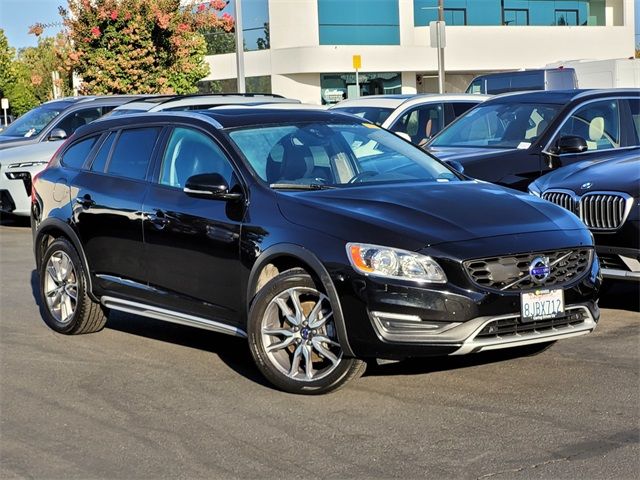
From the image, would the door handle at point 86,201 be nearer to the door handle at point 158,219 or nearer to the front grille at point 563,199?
the door handle at point 158,219

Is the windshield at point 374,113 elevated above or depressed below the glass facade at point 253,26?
below

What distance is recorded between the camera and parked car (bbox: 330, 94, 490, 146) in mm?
14758

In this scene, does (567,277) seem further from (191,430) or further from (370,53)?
(370,53)

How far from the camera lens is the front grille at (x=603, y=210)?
26.6ft

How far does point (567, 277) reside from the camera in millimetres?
6219

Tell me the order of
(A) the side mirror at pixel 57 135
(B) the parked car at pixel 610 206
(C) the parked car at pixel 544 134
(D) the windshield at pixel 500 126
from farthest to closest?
(A) the side mirror at pixel 57 135 → (D) the windshield at pixel 500 126 → (C) the parked car at pixel 544 134 → (B) the parked car at pixel 610 206

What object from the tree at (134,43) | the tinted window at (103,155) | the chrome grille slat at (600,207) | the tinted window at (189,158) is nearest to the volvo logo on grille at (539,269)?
the tinted window at (189,158)

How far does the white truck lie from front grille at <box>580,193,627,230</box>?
21.8 m

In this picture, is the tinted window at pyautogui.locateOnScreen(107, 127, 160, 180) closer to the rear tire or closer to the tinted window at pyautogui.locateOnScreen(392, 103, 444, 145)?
the rear tire

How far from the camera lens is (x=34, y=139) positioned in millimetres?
16797

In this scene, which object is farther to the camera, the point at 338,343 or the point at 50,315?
the point at 50,315

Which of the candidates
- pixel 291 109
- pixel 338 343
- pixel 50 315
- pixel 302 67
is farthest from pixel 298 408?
pixel 302 67

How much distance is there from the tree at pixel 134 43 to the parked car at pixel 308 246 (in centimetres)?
2048

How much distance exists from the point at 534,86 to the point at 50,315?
2076 centimetres
